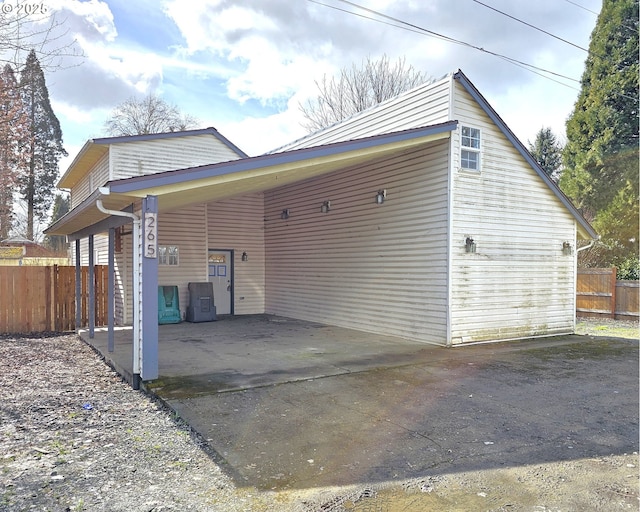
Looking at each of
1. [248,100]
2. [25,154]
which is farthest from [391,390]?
[25,154]

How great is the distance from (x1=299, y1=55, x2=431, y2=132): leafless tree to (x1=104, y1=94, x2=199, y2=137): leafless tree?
10.2 meters

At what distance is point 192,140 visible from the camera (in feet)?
41.4

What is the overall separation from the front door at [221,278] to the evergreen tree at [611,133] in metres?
12.5

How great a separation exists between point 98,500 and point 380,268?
697 cm

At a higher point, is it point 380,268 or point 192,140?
point 192,140

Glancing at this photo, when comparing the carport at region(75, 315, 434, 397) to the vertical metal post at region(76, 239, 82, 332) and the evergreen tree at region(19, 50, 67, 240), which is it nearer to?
the vertical metal post at region(76, 239, 82, 332)

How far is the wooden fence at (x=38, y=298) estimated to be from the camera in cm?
941

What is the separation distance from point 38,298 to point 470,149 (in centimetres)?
906

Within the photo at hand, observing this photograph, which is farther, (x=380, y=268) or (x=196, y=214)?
(x=196, y=214)

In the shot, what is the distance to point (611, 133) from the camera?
16.0 metres

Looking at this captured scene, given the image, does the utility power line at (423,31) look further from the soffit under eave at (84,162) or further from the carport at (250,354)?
the soffit under eave at (84,162)

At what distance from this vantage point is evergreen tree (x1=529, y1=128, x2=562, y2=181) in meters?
29.3

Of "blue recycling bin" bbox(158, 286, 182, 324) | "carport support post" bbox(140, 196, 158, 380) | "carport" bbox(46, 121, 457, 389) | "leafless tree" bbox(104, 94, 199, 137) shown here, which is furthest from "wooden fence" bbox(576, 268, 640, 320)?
"leafless tree" bbox(104, 94, 199, 137)

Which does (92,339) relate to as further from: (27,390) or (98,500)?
(98,500)
